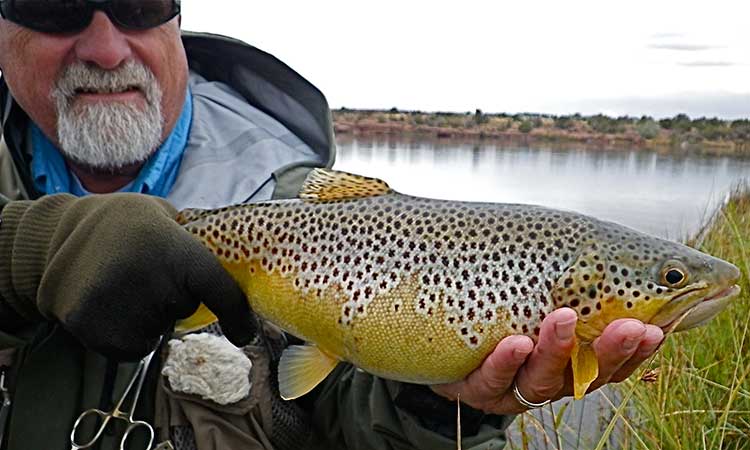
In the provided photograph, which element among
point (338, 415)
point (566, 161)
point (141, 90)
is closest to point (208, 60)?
point (141, 90)

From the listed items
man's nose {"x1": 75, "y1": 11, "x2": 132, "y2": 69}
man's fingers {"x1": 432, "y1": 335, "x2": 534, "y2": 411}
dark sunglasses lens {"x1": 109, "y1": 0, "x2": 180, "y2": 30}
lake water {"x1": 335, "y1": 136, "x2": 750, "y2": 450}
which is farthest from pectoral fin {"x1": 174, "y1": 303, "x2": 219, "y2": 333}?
lake water {"x1": 335, "y1": 136, "x2": 750, "y2": 450}

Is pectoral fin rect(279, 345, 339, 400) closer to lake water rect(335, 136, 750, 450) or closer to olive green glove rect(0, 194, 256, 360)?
olive green glove rect(0, 194, 256, 360)

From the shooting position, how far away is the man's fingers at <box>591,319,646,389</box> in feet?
6.97

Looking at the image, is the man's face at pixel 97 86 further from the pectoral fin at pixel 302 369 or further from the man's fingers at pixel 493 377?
the man's fingers at pixel 493 377

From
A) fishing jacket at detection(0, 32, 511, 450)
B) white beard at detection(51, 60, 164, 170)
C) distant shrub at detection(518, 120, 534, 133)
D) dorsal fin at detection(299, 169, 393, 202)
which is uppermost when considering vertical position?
white beard at detection(51, 60, 164, 170)

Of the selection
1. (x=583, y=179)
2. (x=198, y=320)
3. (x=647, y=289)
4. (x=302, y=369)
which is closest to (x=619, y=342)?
(x=647, y=289)

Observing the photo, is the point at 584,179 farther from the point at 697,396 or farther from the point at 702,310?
the point at 702,310

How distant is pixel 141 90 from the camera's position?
12.0ft

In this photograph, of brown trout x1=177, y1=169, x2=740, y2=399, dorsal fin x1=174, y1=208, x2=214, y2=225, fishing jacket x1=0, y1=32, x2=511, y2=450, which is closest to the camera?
brown trout x1=177, y1=169, x2=740, y2=399

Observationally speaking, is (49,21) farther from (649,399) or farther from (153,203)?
(649,399)

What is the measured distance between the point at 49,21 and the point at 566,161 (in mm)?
30729

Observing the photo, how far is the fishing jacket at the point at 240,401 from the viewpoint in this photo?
2.68m

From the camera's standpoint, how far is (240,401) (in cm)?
281

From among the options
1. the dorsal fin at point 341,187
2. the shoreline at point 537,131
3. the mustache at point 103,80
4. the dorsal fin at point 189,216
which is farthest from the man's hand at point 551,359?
the shoreline at point 537,131
